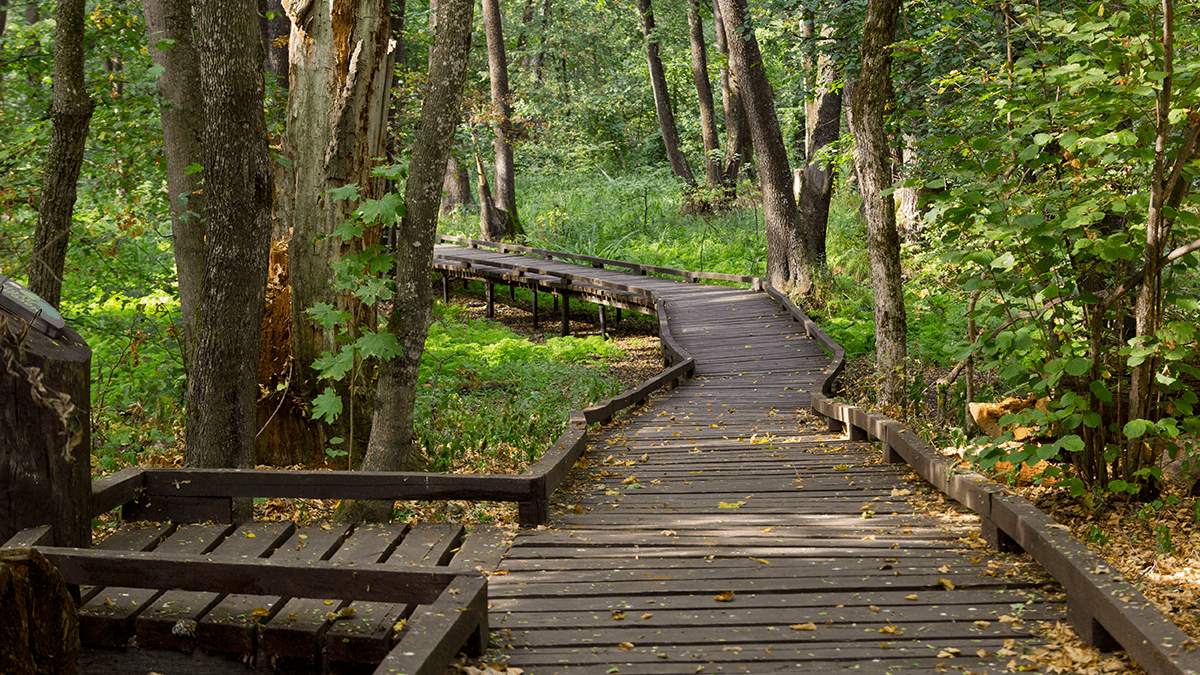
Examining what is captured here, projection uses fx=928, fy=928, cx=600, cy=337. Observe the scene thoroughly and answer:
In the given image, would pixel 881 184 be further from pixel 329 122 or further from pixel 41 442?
pixel 41 442

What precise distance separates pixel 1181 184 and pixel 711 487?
11.5 feet

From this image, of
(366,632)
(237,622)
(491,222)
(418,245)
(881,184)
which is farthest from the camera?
(491,222)

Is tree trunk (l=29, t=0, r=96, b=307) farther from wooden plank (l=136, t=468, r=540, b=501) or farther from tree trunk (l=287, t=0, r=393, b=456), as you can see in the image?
wooden plank (l=136, t=468, r=540, b=501)

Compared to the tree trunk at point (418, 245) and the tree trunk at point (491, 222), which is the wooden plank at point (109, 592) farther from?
the tree trunk at point (491, 222)

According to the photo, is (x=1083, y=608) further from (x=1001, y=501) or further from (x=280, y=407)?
(x=280, y=407)

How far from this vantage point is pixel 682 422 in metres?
9.83

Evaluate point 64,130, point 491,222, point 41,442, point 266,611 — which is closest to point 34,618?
point 266,611

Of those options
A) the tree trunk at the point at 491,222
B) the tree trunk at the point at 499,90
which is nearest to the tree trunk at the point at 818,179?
the tree trunk at the point at 499,90

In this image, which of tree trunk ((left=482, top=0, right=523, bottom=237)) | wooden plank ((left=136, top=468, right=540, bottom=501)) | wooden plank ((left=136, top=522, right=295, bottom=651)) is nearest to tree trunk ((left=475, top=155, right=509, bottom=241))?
tree trunk ((left=482, top=0, right=523, bottom=237))

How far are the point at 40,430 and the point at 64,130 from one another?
407 cm

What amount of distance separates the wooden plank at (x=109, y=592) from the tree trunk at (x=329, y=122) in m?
3.41

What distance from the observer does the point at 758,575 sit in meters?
4.65

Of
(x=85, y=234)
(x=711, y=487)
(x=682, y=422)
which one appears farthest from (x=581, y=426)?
(x=85, y=234)

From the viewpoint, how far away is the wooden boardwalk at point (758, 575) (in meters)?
3.79
